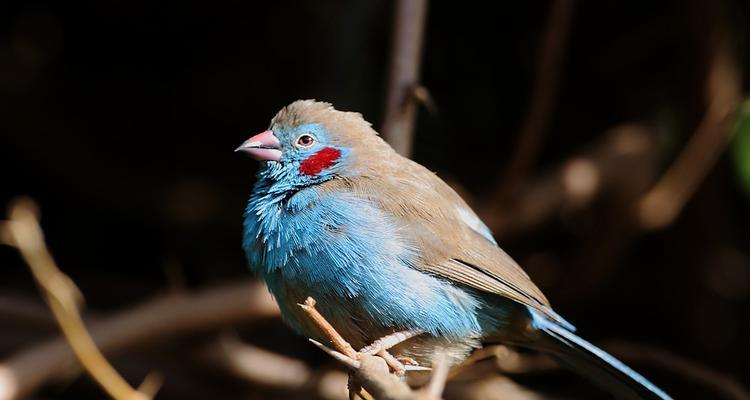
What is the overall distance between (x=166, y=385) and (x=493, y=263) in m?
2.13

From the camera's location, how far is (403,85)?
11.8 ft

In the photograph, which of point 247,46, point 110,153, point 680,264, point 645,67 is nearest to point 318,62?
point 247,46

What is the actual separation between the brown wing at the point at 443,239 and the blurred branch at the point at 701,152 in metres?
1.76

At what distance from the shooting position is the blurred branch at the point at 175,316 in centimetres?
411

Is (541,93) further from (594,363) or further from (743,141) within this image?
(594,363)

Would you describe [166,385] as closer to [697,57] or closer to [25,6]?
[25,6]

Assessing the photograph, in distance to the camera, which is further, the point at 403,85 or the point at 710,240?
the point at 710,240

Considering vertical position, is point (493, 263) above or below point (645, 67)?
below

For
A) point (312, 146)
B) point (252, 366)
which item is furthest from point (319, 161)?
point (252, 366)

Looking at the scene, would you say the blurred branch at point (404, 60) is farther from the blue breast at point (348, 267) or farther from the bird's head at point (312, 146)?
the blue breast at point (348, 267)

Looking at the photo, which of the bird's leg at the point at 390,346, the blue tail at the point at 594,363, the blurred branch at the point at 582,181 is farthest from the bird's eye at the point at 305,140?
the blurred branch at the point at 582,181

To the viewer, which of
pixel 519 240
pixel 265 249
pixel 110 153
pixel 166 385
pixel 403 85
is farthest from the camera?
pixel 110 153

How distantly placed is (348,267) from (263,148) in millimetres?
609

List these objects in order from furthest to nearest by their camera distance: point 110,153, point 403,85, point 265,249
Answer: point 110,153
point 403,85
point 265,249
